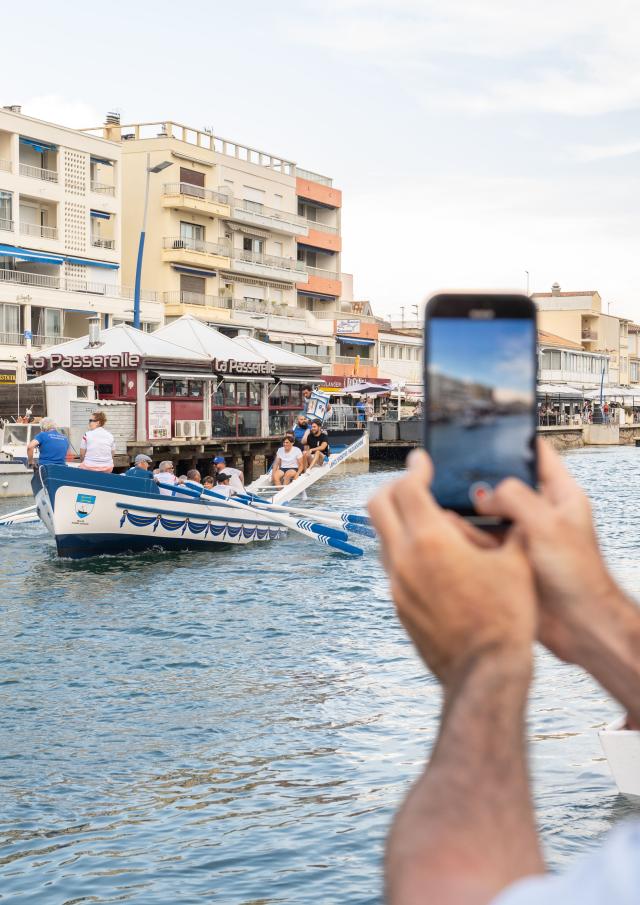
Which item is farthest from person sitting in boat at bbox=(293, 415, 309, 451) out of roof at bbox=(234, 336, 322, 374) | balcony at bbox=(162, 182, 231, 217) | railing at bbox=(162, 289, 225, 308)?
balcony at bbox=(162, 182, 231, 217)

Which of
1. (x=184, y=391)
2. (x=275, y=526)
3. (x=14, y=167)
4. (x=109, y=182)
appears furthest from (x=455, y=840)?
(x=109, y=182)

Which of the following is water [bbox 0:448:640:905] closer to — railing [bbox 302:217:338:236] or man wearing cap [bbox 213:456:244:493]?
man wearing cap [bbox 213:456:244:493]

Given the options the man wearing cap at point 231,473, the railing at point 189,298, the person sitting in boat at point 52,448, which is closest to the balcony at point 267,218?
the railing at point 189,298

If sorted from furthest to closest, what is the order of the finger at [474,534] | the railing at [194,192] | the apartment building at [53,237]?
the railing at [194,192] < the apartment building at [53,237] < the finger at [474,534]

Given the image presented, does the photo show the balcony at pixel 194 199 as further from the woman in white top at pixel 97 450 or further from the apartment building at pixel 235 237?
the woman in white top at pixel 97 450

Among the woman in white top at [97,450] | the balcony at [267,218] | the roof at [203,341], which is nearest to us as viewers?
the woman in white top at [97,450]

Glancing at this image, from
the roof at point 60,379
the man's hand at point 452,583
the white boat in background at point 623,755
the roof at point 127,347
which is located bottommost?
the white boat in background at point 623,755

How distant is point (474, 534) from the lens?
1662 millimetres

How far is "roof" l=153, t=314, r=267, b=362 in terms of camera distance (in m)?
43.5

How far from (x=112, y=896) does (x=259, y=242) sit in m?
71.3

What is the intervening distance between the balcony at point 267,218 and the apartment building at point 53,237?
13075 mm

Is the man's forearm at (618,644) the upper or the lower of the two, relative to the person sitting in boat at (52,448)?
upper

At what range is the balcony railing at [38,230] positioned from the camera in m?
54.0

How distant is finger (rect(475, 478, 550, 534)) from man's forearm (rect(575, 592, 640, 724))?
0.17 meters
